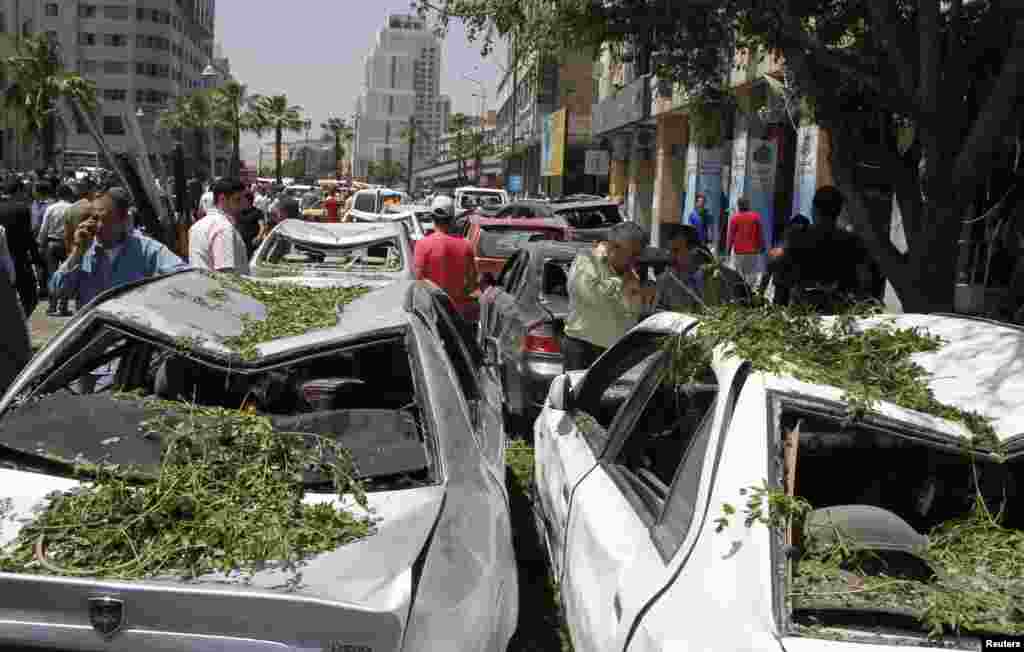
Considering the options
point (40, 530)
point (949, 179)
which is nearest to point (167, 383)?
point (40, 530)

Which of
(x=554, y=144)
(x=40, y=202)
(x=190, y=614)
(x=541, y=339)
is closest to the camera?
(x=190, y=614)

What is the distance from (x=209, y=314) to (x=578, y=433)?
167cm

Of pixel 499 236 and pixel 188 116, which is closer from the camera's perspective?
pixel 499 236

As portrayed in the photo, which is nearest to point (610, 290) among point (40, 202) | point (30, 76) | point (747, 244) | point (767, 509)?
point (767, 509)

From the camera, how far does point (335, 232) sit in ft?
31.1

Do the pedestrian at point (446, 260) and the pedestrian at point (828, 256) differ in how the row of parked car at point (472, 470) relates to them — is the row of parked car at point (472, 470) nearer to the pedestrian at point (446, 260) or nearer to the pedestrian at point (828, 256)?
the pedestrian at point (828, 256)

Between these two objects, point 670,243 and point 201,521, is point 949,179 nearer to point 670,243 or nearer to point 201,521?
point 670,243

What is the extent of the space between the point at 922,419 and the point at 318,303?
2.58 metres

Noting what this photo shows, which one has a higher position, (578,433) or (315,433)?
(315,433)

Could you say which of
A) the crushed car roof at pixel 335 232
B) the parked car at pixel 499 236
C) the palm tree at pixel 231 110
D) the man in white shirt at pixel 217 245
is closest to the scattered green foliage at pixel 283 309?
the man in white shirt at pixel 217 245

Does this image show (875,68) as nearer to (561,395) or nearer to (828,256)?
(828,256)

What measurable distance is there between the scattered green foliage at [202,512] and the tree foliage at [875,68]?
14.1 ft

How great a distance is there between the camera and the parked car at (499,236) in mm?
14609

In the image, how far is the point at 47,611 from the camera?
103 inches
